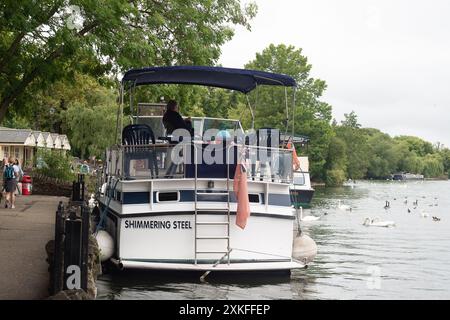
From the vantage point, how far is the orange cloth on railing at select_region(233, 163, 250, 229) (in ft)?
52.3

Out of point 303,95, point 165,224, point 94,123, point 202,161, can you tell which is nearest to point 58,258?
point 165,224

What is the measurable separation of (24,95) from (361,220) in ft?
78.1

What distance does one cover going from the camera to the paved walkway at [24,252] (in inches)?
423

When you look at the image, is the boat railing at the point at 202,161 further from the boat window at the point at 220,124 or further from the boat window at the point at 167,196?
the boat window at the point at 220,124

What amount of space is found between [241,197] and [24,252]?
4.58 meters

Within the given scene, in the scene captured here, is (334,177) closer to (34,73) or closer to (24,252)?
(34,73)

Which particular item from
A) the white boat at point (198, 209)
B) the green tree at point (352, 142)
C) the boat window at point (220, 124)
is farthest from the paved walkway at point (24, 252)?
the green tree at point (352, 142)

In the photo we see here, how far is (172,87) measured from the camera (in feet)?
83.9

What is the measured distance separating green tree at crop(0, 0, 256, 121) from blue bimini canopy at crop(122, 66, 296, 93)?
2201 mm

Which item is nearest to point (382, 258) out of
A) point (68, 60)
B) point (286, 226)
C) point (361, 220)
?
point (286, 226)

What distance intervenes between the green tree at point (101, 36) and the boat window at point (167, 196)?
5627mm

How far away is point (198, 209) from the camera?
16141 mm

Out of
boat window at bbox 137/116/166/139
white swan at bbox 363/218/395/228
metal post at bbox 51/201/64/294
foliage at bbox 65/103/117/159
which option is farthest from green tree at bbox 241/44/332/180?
metal post at bbox 51/201/64/294
